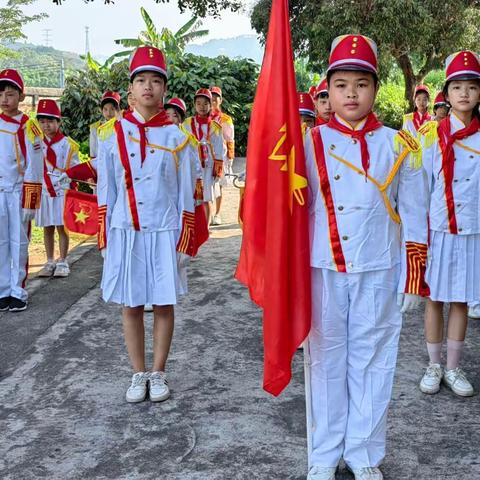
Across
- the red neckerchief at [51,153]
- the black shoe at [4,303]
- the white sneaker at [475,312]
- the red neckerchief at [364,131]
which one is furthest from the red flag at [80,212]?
the white sneaker at [475,312]

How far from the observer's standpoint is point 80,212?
4996mm

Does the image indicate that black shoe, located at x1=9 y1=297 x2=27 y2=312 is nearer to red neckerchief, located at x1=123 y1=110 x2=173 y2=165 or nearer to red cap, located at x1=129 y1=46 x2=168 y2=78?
red neckerchief, located at x1=123 y1=110 x2=173 y2=165

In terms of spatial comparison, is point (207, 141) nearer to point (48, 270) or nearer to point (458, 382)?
point (48, 270)

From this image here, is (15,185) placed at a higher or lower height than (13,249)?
higher

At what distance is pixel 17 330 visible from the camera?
578 centimetres

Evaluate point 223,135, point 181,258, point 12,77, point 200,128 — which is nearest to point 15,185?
point 12,77

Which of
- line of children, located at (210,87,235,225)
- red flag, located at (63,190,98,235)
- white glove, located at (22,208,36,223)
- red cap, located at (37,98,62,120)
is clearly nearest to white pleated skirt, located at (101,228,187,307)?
red flag, located at (63,190,98,235)

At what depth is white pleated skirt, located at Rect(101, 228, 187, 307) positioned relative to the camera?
4234 millimetres

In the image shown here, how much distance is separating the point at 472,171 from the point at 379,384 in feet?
5.60

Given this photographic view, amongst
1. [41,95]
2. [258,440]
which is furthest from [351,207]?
[41,95]

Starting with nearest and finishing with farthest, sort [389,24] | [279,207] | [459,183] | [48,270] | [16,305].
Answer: [279,207], [459,183], [16,305], [48,270], [389,24]

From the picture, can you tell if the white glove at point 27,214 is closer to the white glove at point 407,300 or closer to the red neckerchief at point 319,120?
the red neckerchief at point 319,120

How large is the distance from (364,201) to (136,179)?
1.54m

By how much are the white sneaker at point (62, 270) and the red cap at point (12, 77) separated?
2062 mm
